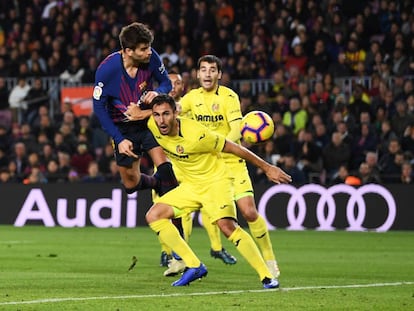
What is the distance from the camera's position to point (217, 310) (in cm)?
864

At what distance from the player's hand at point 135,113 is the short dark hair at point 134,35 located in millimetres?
718

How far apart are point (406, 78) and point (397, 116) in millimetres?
1323

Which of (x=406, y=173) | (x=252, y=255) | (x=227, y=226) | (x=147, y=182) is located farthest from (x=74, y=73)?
(x=252, y=255)

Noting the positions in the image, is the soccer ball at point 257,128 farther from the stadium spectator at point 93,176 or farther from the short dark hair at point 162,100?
the stadium spectator at point 93,176

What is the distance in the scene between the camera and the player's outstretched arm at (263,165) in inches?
378

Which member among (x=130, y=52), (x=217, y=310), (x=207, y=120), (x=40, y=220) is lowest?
(x=40, y=220)

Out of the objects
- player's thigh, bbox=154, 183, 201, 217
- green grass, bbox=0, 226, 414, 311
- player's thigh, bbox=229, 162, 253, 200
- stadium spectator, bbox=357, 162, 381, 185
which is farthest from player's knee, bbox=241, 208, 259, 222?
stadium spectator, bbox=357, 162, 381, 185

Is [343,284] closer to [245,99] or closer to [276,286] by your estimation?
[276,286]

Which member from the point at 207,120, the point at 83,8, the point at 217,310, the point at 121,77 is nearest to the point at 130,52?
the point at 121,77

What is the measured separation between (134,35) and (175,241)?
6.92 feet

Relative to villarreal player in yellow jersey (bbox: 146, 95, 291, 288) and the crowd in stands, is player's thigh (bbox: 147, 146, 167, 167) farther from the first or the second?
the crowd in stands

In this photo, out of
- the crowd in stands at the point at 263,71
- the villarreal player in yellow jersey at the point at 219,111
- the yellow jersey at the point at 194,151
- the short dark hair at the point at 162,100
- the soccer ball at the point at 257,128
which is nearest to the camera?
the short dark hair at the point at 162,100

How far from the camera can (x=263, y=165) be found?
9.66 m

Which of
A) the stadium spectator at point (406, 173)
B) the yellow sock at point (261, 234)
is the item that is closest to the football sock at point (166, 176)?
the yellow sock at point (261, 234)
